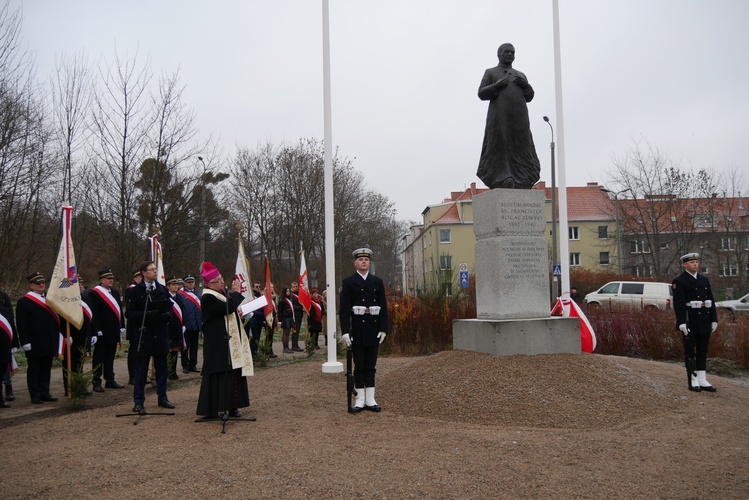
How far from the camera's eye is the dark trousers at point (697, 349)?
8.96 meters

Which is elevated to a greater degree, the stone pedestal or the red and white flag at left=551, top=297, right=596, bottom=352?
the stone pedestal

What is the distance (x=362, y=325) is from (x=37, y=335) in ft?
18.6

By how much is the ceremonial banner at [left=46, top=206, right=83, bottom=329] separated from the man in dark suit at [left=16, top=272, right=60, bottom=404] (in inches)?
25.1

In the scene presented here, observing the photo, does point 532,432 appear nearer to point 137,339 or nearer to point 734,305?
point 137,339

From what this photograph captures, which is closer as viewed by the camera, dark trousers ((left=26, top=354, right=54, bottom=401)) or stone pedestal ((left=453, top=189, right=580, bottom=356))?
stone pedestal ((left=453, top=189, right=580, bottom=356))

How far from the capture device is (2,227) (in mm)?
15609

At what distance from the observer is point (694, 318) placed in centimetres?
906

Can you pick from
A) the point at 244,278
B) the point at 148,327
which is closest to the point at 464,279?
the point at 244,278

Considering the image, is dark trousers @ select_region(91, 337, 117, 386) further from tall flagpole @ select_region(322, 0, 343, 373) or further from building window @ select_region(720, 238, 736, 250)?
building window @ select_region(720, 238, 736, 250)

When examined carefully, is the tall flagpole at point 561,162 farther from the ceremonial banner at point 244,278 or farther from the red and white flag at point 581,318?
the ceremonial banner at point 244,278

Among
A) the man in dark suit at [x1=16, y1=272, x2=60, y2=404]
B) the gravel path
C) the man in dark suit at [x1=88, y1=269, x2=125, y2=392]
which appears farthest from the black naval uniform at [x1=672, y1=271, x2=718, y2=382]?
the man in dark suit at [x1=16, y1=272, x2=60, y2=404]

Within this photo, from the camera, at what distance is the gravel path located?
4898 millimetres

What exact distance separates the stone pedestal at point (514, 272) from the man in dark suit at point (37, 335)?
6.76m

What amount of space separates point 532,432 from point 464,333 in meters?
2.77
